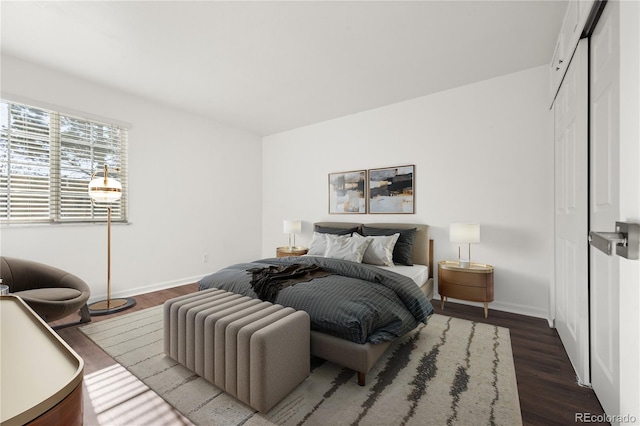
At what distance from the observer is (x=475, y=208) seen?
3412 millimetres

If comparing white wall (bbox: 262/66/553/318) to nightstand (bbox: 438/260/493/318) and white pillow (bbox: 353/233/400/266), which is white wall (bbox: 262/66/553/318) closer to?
nightstand (bbox: 438/260/493/318)

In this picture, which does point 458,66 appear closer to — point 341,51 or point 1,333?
point 341,51

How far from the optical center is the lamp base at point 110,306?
307cm

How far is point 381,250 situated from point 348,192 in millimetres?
1353

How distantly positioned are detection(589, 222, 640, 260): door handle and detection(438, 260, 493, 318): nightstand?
2.30 metres

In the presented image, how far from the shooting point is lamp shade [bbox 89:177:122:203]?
3.13m

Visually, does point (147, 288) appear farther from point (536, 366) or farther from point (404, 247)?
A: point (536, 366)

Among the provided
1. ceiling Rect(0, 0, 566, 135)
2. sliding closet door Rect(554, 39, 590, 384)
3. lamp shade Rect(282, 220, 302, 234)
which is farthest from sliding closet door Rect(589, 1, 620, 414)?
lamp shade Rect(282, 220, 302, 234)

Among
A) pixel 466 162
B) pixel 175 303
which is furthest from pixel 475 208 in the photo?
pixel 175 303

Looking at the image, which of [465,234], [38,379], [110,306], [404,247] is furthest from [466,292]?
[110,306]

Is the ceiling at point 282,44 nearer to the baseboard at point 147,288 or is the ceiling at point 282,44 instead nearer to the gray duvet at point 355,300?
the gray duvet at point 355,300

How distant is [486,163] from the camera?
132 inches

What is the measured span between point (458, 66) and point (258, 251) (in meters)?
4.42

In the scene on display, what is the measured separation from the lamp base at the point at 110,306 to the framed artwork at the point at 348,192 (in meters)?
3.03
